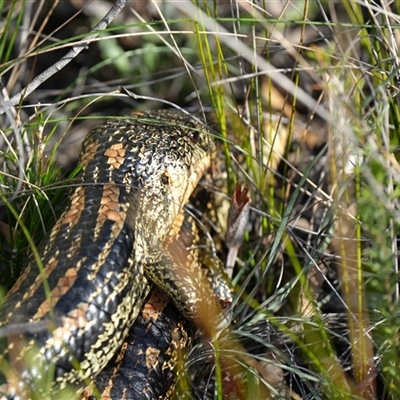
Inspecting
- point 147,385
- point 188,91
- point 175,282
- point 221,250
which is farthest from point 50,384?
point 188,91

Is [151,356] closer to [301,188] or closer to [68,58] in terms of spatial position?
[301,188]

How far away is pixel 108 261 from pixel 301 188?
4.13ft

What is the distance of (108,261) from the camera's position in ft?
10.4

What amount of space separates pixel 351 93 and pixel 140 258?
1440 mm

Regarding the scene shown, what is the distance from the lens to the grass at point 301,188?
9.98 feet

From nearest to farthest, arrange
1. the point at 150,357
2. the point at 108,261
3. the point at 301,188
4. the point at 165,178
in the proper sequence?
the point at 108,261 → the point at 150,357 → the point at 165,178 → the point at 301,188

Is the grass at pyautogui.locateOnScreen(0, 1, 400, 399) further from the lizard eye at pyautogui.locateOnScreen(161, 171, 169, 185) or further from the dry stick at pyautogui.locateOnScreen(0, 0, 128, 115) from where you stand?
the lizard eye at pyautogui.locateOnScreen(161, 171, 169, 185)

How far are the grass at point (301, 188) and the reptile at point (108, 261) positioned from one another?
8.4 inches

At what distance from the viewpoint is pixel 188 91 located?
5512 mm

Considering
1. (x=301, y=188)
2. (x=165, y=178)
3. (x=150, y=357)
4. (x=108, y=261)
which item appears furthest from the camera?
(x=301, y=188)

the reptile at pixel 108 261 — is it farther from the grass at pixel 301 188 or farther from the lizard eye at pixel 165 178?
the grass at pixel 301 188

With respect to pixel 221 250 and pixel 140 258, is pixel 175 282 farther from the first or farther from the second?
pixel 221 250

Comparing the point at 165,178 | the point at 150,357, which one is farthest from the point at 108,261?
the point at 165,178

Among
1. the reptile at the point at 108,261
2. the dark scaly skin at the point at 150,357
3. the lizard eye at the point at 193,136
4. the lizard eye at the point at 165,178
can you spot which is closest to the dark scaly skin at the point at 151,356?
the dark scaly skin at the point at 150,357
